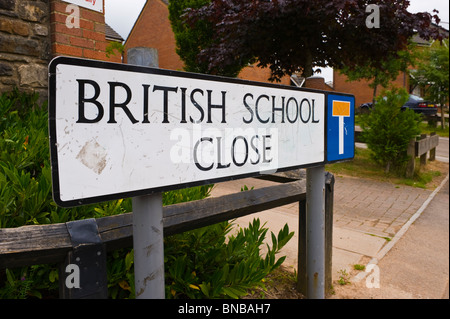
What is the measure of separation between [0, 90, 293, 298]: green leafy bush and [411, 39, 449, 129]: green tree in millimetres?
22918

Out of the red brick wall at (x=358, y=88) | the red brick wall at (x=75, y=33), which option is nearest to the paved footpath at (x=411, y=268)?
the red brick wall at (x=75, y=33)

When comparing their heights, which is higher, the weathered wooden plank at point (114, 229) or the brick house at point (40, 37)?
the brick house at point (40, 37)

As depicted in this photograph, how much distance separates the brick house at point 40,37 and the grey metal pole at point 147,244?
9.78ft

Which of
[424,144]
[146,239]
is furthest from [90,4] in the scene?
[424,144]

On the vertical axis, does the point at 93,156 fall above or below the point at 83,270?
above

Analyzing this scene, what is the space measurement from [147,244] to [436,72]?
24.6 m

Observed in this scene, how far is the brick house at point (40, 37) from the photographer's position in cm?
337

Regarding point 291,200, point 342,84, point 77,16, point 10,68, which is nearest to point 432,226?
point 291,200

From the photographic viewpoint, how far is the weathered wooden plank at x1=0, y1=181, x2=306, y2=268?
106cm

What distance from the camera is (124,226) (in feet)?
4.29

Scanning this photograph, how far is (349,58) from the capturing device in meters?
7.77

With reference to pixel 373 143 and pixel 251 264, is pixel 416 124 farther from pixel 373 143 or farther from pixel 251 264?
pixel 251 264

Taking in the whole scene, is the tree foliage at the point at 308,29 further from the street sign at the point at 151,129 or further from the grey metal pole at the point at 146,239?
the grey metal pole at the point at 146,239

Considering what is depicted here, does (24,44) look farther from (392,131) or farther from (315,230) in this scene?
(392,131)
